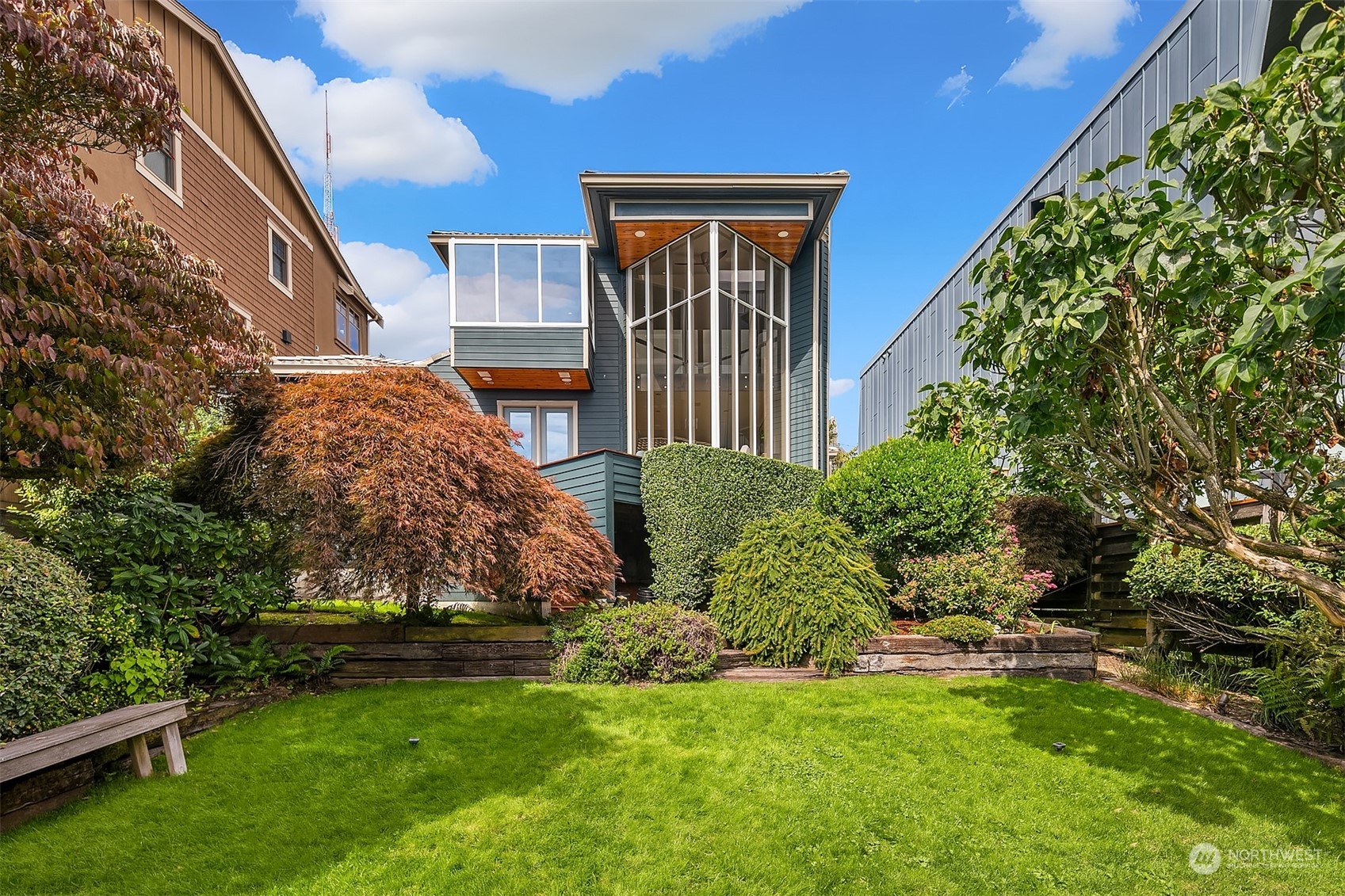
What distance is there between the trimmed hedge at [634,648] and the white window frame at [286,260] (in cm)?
1202

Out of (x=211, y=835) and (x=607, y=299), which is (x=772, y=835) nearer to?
(x=211, y=835)

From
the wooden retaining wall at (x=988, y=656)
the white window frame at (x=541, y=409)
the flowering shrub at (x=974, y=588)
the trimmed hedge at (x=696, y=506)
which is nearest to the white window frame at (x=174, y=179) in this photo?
the white window frame at (x=541, y=409)

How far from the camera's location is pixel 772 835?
11.8 feet

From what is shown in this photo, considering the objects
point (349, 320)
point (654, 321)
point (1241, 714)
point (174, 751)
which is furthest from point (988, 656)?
point (349, 320)

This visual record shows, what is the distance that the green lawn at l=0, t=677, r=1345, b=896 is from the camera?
320cm

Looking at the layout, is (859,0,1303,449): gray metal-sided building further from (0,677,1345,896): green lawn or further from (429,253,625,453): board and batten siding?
(429,253,625,453): board and batten siding

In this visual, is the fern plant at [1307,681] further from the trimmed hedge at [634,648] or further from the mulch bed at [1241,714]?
the trimmed hedge at [634,648]

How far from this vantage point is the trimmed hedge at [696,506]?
336 inches

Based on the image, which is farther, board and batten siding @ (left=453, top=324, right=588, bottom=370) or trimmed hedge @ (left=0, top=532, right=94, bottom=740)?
board and batten siding @ (left=453, top=324, right=588, bottom=370)

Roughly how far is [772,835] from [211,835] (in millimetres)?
3275

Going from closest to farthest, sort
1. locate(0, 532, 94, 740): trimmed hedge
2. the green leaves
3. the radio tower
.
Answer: the green leaves < locate(0, 532, 94, 740): trimmed hedge < the radio tower

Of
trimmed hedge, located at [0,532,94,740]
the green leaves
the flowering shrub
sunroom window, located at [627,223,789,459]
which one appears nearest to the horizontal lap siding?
sunroom window, located at [627,223,789,459]

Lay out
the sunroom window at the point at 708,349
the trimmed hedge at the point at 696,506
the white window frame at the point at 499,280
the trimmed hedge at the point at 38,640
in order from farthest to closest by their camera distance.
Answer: the sunroom window at the point at 708,349, the white window frame at the point at 499,280, the trimmed hedge at the point at 696,506, the trimmed hedge at the point at 38,640

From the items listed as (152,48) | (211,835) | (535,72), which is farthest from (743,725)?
(535,72)
